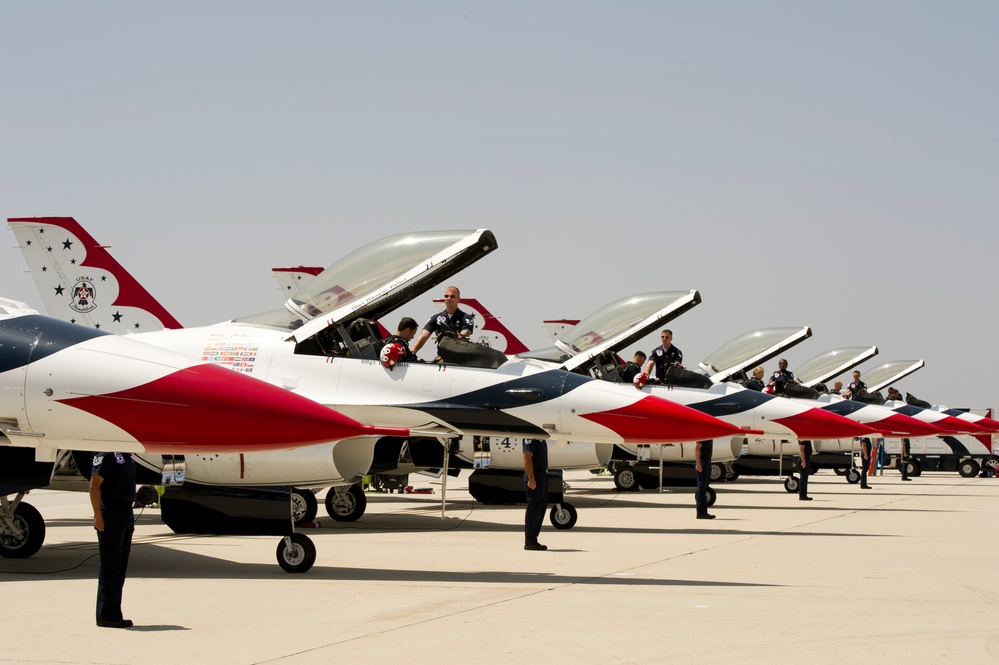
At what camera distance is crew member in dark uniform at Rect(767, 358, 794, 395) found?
2280 cm

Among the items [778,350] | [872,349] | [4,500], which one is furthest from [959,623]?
[872,349]

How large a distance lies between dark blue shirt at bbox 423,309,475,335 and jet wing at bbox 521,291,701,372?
415cm

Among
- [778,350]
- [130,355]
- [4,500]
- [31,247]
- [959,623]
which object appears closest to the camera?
[959,623]

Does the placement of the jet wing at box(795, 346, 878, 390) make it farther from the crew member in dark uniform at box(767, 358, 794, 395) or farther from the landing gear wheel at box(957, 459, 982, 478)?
the landing gear wheel at box(957, 459, 982, 478)

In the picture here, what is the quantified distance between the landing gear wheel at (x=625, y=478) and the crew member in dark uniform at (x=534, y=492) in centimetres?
1184

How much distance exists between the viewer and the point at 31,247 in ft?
66.3

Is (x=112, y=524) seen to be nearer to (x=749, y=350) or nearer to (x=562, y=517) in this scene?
(x=562, y=517)

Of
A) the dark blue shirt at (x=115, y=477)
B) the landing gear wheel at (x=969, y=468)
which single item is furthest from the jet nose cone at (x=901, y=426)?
the dark blue shirt at (x=115, y=477)

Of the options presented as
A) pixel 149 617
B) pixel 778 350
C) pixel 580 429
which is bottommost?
pixel 149 617

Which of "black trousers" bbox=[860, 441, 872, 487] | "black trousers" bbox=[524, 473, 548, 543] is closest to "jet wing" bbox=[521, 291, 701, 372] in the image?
"black trousers" bbox=[524, 473, 548, 543]

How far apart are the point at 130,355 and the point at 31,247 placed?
44.5 ft

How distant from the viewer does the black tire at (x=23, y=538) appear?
429 inches

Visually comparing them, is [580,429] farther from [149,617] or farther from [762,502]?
[762,502]

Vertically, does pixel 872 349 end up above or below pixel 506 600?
above
